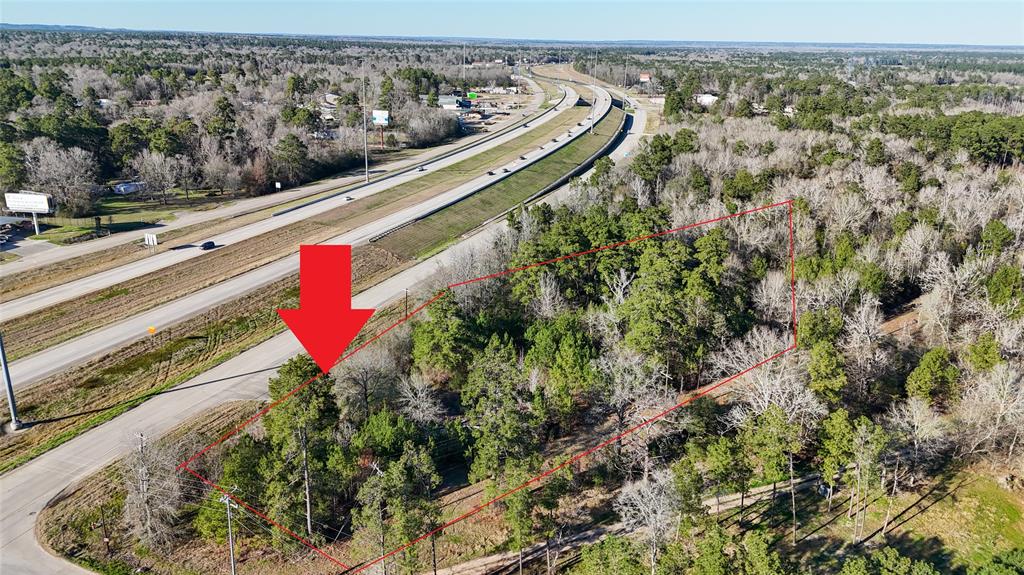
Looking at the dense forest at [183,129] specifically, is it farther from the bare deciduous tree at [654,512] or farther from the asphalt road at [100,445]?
the bare deciduous tree at [654,512]

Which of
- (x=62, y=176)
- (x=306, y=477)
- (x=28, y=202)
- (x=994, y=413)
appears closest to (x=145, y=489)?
(x=306, y=477)

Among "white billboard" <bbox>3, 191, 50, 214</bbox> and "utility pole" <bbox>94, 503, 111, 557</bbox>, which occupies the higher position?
"white billboard" <bbox>3, 191, 50, 214</bbox>

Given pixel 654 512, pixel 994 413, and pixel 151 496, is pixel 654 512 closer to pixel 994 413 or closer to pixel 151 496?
pixel 994 413

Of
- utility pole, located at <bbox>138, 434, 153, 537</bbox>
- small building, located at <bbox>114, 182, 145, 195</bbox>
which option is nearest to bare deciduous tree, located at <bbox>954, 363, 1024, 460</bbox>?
utility pole, located at <bbox>138, 434, 153, 537</bbox>

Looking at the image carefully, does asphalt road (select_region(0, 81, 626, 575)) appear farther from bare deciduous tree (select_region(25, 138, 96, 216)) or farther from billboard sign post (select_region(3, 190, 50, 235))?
bare deciduous tree (select_region(25, 138, 96, 216))

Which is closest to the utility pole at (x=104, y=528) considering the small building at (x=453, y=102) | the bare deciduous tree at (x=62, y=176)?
the bare deciduous tree at (x=62, y=176)

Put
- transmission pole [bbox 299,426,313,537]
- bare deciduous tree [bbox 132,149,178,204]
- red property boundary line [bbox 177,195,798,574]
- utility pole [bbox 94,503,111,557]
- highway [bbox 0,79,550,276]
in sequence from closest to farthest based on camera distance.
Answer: utility pole [bbox 94,503,111,557]
red property boundary line [bbox 177,195,798,574]
transmission pole [bbox 299,426,313,537]
highway [bbox 0,79,550,276]
bare deciduous tree [bbox 132,149,178,204]
